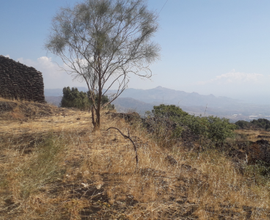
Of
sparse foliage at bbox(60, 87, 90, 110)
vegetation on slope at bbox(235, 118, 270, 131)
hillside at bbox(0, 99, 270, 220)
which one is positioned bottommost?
vegetation on slope at bbox(235, 118, 270, 131)

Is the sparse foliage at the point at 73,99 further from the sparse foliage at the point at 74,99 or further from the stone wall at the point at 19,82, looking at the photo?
the stone wall at the point at 19,82

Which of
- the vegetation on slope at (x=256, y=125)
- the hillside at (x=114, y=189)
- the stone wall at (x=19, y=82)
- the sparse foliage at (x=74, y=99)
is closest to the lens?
the hillside at (x=114, y=189)

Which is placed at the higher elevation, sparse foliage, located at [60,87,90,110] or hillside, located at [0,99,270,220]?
sparse foliage, located at [60,87,90,110]

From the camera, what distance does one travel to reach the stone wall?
445 inches

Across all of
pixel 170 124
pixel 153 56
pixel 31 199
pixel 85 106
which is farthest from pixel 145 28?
pixel 85 106

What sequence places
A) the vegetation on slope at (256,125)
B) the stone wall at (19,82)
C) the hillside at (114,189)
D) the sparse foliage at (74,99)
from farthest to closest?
1. the vegetation on slope at (256,125)
2. the sparse foliage at (74,99)
3. the stone wall at (19,82)
4. the hillside at (114,189)

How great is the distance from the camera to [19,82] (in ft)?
38.5

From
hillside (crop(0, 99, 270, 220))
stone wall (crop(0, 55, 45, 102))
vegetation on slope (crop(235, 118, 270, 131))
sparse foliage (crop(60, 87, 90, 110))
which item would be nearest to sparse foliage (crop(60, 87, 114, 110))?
sparse foliage (crop(60, 87, 90, 110))

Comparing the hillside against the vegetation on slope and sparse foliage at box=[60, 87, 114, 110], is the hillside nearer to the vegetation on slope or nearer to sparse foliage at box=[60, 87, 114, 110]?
sparse foliage at box=[60, 87, 114, 110]

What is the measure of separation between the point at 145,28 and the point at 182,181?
4.76 metres

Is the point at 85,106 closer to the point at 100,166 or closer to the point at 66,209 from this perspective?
the point at 100,166

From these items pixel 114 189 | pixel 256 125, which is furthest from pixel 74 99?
pixel 256 125

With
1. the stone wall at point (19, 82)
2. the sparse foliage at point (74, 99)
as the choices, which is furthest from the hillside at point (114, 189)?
the sparse foliage at point (74, 99)

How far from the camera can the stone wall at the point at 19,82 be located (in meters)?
11.3
